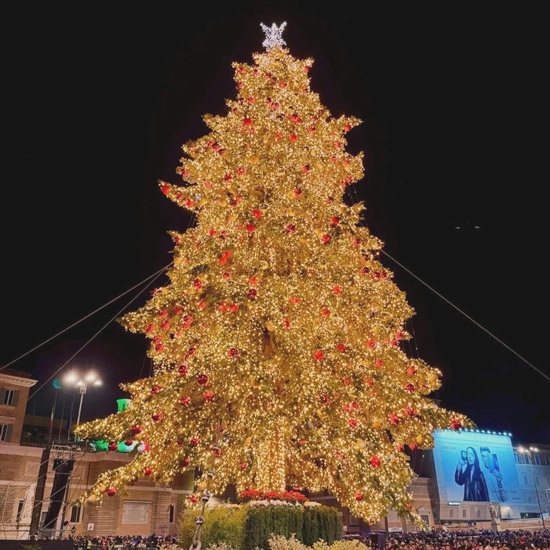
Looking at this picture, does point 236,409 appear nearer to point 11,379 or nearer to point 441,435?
point 11,379

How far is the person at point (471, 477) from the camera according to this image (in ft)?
167

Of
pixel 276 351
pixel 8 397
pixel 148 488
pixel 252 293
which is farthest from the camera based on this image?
pixel 8 397

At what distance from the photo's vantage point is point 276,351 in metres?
11.3

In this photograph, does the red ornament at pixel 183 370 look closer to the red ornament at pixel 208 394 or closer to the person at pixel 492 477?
the red ornament at pixel 208 394

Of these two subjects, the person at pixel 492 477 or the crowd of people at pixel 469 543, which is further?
the person at pixel 492 477

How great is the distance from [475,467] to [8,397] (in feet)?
162

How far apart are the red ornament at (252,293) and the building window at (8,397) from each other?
3128 cm

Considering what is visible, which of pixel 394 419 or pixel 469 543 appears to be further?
pixel 469 543

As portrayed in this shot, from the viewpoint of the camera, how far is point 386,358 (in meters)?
11.8

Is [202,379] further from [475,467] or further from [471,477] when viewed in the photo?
[475,467]

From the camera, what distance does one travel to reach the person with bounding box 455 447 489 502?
5075cm

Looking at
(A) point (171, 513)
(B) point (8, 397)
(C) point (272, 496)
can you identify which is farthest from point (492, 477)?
(C) point (272, 496)

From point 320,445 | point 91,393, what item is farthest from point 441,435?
point 320,445

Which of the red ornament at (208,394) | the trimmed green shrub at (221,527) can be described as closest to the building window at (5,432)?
the red ornament at (208,394)
